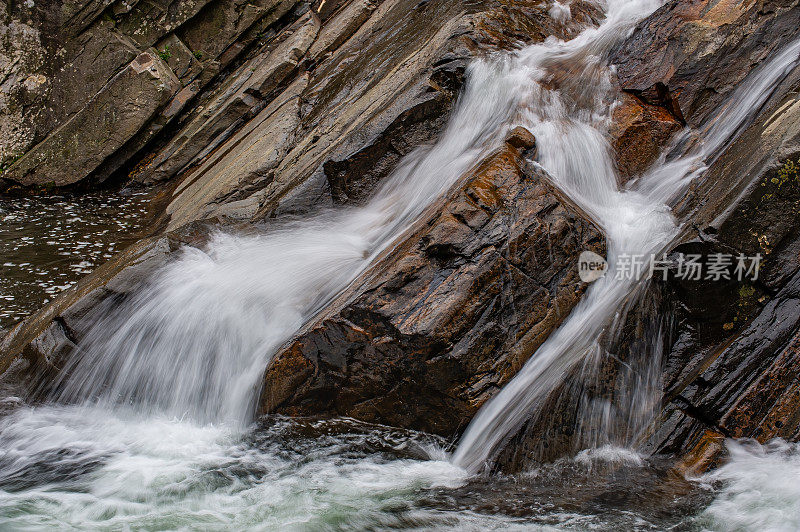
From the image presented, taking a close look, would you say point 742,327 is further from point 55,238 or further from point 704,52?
point 55,238

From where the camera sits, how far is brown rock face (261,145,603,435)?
5.04m

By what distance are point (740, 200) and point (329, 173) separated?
13.6 ft

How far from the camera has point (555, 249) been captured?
5.36 metres

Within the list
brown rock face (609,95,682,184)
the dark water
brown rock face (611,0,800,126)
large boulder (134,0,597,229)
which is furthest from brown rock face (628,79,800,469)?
the dark water

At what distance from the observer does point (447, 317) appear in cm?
501

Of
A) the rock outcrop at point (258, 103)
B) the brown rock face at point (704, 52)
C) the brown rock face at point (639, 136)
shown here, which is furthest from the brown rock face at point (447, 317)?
the brown rock face at point (704, 52)

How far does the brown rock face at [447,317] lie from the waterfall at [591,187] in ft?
0.55

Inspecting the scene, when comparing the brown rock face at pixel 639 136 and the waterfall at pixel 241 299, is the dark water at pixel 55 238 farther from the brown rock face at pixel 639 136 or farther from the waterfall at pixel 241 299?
the brown rock face at pixel 639 136

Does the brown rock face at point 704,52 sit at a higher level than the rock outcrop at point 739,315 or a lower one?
higher

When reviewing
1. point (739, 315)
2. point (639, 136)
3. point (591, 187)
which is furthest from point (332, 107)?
point (739, 315)

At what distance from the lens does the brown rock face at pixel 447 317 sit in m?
5.04

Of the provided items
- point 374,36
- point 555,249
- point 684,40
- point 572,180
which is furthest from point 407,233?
point 374,36

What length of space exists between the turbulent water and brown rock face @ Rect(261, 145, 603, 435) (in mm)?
193

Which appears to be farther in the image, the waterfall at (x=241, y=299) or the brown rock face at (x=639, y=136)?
the brown rock face at (x=639, y=136)
